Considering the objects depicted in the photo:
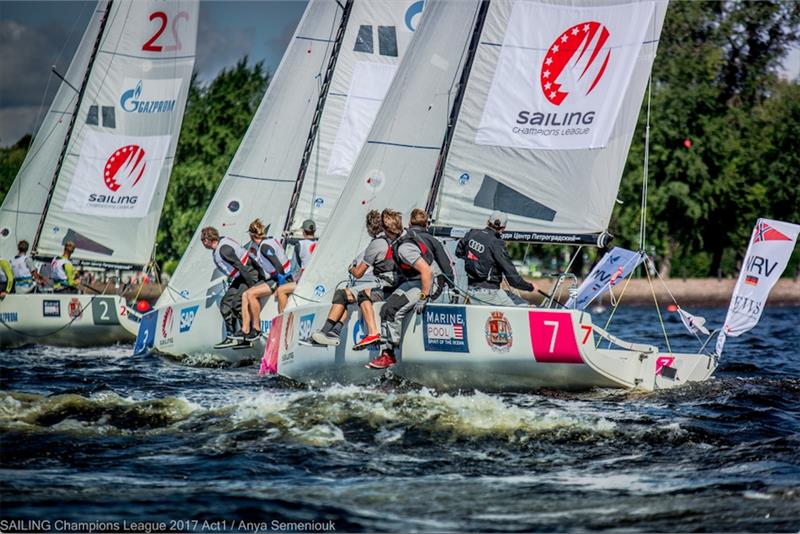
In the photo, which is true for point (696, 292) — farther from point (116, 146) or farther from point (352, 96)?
point (352, 96)

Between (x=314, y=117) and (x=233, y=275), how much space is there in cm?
452

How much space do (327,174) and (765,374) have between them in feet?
26.9

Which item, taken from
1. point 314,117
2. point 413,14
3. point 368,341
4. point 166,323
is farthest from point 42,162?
point 368,341

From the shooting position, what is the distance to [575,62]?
593 inches

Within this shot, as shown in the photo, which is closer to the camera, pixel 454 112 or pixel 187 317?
pixel 454 112

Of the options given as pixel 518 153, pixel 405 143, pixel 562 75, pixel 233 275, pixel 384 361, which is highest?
pixel 562 75

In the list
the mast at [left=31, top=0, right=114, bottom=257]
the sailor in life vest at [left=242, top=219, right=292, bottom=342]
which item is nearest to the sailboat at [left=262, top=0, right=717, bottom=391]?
the sailor in life vest at [left=242, top=219, right=292, bottom=342]

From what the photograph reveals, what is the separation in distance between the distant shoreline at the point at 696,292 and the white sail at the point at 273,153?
23814 mm

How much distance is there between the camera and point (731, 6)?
56.8 m

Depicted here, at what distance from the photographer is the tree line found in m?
47.3

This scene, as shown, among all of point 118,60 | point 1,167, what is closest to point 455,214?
point 118,60

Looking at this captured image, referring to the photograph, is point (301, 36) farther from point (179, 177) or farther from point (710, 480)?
point (179, 177)

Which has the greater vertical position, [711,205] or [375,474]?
[711,205]

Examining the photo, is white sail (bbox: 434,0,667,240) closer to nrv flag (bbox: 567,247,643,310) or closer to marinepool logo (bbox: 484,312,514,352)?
nrv flag (bbox: 567,247,643,310)
